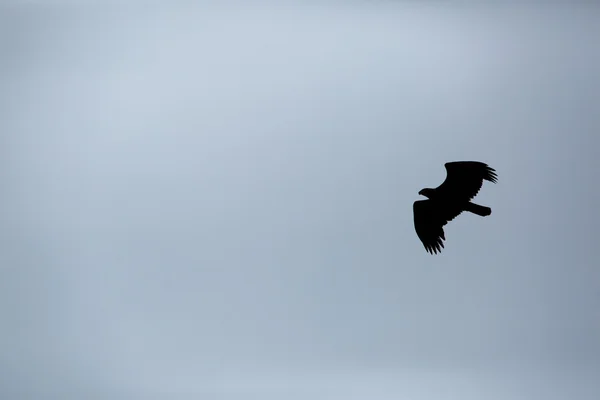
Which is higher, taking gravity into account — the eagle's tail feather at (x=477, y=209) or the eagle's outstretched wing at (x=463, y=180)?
the eagle's outstretched wing at (x=463, y=180)

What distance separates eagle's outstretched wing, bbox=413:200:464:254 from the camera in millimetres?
2324

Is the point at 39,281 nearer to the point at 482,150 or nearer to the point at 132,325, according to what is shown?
the point at 132,325

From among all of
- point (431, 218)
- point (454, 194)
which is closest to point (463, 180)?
point (454, 194)

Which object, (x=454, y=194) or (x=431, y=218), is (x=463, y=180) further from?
(x=431, y=218)

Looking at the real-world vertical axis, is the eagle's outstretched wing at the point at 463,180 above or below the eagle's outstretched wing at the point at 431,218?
above

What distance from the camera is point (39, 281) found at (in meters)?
2.85

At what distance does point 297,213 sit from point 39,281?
138cm

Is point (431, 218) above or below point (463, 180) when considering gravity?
below

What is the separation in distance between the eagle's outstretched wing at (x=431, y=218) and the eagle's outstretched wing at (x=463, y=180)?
6 cm

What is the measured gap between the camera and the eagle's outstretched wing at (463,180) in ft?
7.59

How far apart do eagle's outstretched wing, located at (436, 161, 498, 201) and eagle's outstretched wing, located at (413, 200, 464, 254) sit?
0.19 feet

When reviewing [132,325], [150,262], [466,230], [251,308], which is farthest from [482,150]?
[132,325]

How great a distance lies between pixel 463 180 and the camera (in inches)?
91.7

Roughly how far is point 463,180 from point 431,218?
0.21 meters
